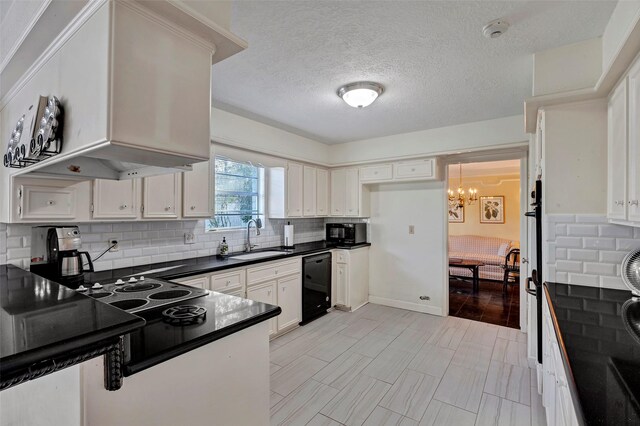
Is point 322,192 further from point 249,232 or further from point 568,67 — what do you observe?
point 568,67

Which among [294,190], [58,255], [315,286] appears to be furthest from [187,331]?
[294,190]

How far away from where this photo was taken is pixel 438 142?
3924mm

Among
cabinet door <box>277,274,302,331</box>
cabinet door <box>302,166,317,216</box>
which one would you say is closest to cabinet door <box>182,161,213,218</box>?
cabinet door <box>277,274,302,331</box>

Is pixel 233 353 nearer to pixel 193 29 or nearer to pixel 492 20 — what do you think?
pixel 193 29

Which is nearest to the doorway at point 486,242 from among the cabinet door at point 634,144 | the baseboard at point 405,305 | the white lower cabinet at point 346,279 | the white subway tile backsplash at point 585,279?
the baseboard at point 405,305

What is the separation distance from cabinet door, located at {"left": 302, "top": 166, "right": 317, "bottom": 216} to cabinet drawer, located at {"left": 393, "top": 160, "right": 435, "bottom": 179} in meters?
1.21

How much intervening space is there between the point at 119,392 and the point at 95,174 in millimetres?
1304

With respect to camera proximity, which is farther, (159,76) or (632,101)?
(632,101)

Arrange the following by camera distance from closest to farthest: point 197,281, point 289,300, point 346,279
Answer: point 197,281, point 289,300, point 346,279

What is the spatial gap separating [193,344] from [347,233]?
3635 millimetres

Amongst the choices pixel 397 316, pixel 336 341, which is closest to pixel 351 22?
pixel 336 341

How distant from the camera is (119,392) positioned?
1.03 m

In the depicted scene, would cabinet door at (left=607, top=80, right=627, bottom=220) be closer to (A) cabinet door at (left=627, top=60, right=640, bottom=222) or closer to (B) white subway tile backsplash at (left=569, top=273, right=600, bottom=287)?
(A) cabinet door at (left=627, top=60, right=640, bottom=222)

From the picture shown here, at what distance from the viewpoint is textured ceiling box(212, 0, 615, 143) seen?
167 centimetres
